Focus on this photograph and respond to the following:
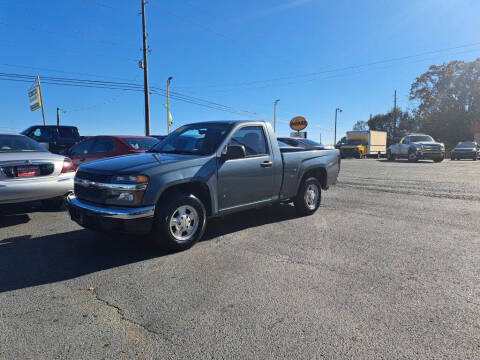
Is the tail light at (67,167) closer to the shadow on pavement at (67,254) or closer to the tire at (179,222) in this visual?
the shadow on pavement at (67,254)

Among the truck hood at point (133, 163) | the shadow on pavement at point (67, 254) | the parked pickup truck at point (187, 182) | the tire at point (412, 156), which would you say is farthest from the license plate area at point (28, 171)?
the tire at point (412, 156)

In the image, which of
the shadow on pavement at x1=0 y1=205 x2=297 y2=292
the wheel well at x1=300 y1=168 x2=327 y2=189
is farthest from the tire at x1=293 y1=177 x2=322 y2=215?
the shadow on pavement at x1=0 y1=205 x2=297 y2=292

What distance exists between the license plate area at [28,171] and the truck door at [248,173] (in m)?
3.29

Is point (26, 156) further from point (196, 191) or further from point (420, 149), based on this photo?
point (420, 149)

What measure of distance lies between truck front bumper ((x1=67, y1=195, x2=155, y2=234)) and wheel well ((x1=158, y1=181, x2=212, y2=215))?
1.36 feet

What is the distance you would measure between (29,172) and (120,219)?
2777mm

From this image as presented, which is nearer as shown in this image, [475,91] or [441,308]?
[441,308]

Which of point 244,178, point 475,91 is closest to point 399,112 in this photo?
point 475,91

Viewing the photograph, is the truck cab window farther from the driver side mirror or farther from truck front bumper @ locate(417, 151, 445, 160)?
truck front bumper @ locate(417, 151, 445, 160)

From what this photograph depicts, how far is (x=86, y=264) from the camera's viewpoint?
3855mm

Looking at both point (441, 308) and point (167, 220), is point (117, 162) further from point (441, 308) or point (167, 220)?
point (441, 308)

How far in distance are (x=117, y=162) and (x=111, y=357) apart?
2.64 meters

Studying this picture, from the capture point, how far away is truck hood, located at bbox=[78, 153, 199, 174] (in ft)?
12.9

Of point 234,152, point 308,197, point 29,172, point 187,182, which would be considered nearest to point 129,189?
point 187,182
